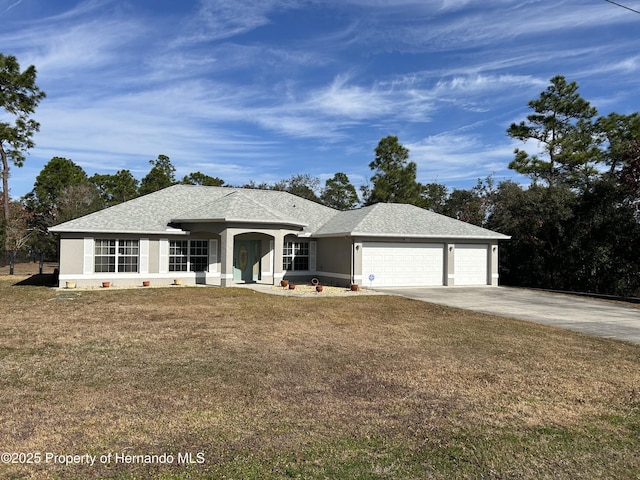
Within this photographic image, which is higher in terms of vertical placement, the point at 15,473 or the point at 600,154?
the point at 600,154

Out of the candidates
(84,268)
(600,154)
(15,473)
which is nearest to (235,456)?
(15,473)

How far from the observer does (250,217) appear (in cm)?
2139

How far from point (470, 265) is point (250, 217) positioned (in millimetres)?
12407

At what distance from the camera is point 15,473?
12.6 ft

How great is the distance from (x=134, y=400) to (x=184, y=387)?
75cm

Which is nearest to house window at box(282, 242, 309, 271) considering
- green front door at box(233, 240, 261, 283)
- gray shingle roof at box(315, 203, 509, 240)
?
gray shingle roof at box(315, 203, 509, 240)

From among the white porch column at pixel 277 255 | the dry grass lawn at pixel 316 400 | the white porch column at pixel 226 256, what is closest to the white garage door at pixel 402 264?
the white porch column at pixel 277 255

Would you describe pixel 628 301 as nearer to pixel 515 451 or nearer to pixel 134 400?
pixel 515 451

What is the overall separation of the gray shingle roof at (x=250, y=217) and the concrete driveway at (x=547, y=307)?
10.8ft

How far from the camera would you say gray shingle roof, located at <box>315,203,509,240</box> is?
2239 centimetres

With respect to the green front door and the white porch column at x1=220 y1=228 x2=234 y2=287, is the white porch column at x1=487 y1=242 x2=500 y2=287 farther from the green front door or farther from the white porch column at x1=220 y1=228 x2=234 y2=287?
the white porch column at x1=220 y1=228 x2=234 y2=287

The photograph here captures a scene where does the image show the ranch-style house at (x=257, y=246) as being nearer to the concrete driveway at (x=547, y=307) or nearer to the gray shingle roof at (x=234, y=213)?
the gray shingle roof at (x=234, y=213)

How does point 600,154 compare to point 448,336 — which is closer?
point 448,336

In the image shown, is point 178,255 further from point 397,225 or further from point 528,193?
point 528,193
